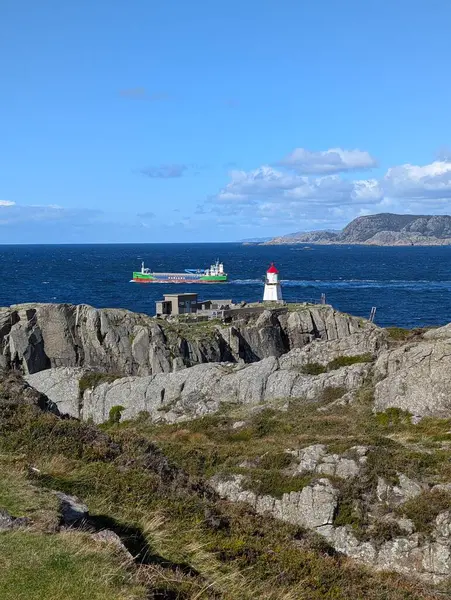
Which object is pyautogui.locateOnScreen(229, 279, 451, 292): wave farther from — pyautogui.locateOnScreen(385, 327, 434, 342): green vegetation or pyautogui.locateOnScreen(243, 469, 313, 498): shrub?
pyautogui.locateOnScreen(243, 469, 313, 498): shrub

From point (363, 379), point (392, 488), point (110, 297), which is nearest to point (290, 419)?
point (363, 379)

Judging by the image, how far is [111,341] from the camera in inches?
2127

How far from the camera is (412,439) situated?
27828 millimetres

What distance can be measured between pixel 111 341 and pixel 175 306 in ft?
52.0

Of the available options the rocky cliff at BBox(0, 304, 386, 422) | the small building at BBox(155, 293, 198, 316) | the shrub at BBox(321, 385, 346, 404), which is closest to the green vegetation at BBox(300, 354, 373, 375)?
the rocky cliff at BBox(0, 304, 386, 422)

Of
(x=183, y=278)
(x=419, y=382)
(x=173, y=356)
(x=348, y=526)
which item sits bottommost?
(x=348, y=526)

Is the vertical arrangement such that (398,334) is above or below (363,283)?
above

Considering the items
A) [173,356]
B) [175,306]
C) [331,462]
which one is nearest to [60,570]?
[331,462]

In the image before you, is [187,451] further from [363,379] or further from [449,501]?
[363,379]

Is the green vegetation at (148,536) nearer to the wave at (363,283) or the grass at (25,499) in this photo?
the grass at (25,499)

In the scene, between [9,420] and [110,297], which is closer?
[9,420]

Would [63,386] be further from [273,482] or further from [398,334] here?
[398,334]

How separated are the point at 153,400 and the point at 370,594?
2573cm

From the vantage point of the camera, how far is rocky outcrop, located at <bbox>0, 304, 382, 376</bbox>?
172 ft
